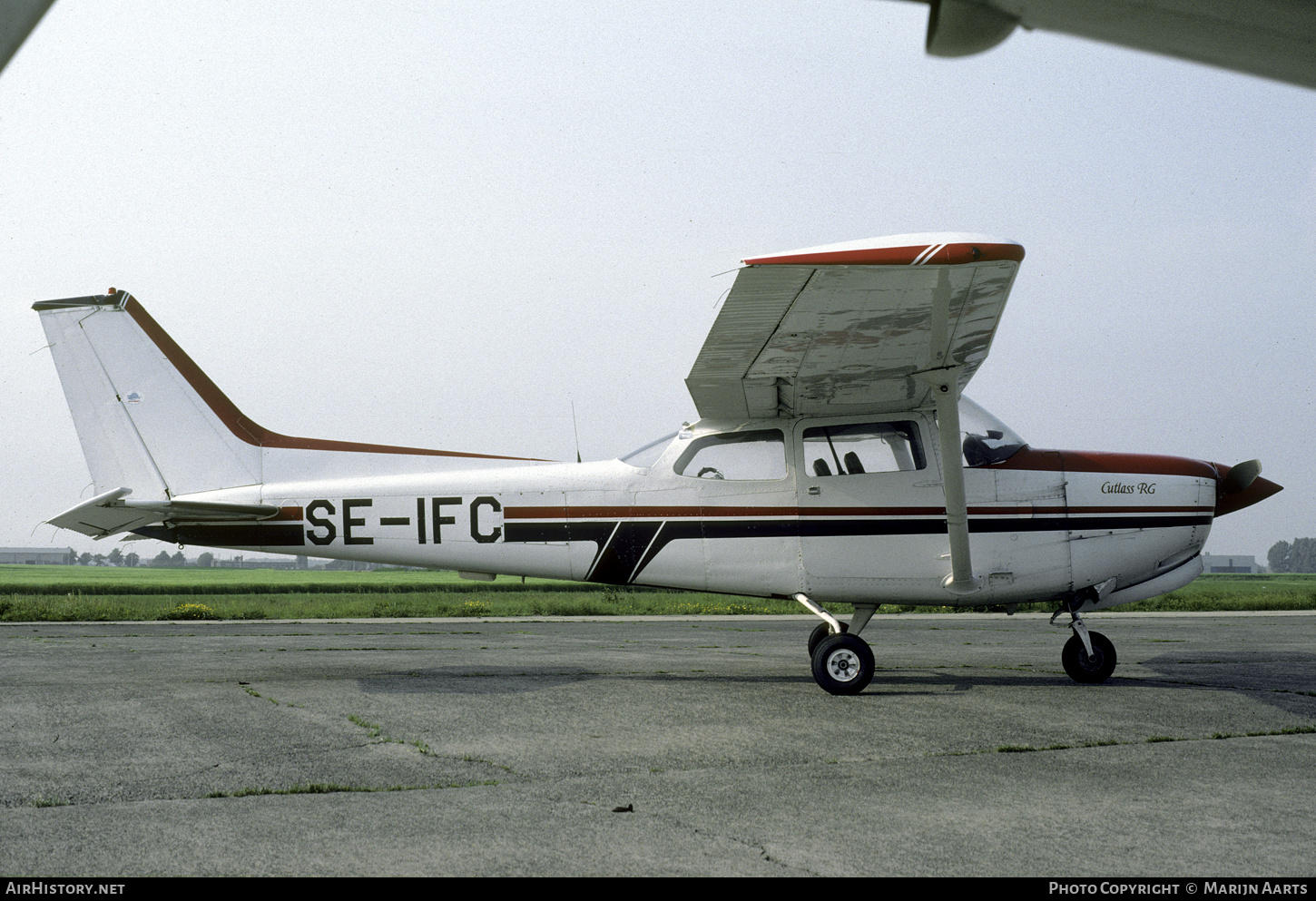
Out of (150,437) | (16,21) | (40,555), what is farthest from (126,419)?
(40,555)

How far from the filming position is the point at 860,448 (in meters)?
7.97

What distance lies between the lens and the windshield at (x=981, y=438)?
25.9ft

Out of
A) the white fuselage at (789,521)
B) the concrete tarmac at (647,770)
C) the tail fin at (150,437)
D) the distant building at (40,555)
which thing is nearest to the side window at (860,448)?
the white fuselage at (789,521)

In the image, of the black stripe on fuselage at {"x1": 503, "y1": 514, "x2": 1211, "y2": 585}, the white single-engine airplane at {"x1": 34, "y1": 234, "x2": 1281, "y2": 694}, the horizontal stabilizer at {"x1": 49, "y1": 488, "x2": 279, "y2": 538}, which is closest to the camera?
the white single-engine airplane at {"x1": 34, "y1": 234, "x2": 1281, "y2": 694}

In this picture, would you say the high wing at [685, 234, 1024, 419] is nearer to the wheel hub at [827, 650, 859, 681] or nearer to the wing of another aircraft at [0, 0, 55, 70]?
the wheel hub at [827, 650, 859, 681]

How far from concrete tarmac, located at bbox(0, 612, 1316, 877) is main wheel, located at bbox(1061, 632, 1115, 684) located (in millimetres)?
302

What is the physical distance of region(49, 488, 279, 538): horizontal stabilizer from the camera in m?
8.16

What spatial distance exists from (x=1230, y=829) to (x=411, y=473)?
267 inches

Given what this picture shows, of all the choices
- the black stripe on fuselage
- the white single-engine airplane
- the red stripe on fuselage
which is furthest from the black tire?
the red stripe on fuselage

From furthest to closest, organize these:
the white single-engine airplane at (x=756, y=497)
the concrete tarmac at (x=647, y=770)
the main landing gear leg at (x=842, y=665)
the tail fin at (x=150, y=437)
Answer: the tail fin at (x=150, y=437), the white single-engine airplane at (x=756, y=497), the main landing gear leg at (x=842, y=665), the concrete tarmac at (x=647, y=770)

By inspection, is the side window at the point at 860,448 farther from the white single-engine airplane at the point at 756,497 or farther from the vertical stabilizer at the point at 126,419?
the vertical stabilizer at the point at 126,419

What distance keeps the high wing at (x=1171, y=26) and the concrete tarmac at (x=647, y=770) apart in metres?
2.50

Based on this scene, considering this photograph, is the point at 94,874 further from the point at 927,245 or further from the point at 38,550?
the point at 38,550
